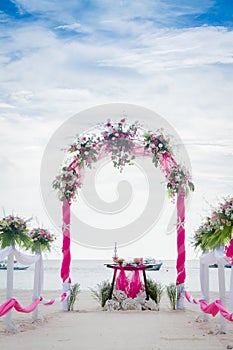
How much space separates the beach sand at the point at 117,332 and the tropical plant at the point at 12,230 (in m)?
1.34

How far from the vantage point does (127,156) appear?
11453 millimetres

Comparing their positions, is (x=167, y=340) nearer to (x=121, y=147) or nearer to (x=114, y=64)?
(x=121, y=147)

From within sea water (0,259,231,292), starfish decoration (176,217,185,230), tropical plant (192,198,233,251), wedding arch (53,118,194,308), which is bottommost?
sea water (0,259,231,292)

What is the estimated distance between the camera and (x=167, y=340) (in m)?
7.12

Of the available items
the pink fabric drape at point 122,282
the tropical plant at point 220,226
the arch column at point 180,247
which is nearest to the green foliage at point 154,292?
the arch column at point 180,247

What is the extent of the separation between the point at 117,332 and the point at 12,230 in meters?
2.24

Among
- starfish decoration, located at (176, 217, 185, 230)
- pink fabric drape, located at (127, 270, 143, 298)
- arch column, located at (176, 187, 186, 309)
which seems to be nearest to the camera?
pink fabric drape, located at (127, 270, 143, 298)

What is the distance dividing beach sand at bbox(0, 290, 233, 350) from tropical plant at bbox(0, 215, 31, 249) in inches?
52.8

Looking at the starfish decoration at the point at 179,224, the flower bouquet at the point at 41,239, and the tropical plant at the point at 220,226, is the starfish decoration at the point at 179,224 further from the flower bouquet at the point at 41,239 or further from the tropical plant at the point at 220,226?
the flower bouquet at the point at 41,239

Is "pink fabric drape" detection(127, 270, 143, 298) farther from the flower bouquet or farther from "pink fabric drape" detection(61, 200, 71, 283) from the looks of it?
the flower bouquet

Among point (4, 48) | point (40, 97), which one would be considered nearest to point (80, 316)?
point (40, 97)

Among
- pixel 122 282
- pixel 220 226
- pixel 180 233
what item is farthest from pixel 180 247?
pixel 220 226

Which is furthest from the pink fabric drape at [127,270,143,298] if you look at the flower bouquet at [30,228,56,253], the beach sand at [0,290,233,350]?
the flower bouquet at [30,228,56,253]

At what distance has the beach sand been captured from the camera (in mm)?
6770
